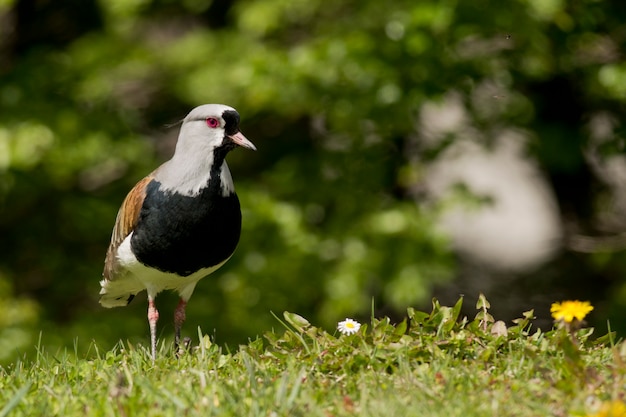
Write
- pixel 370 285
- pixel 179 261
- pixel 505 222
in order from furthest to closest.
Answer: pixel 505 222 → pixel 370 285 → pixel 179 261

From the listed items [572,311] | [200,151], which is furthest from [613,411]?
[200,151]

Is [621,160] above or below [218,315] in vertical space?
above

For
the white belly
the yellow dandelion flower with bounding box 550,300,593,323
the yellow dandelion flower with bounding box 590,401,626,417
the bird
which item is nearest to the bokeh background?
the white belly

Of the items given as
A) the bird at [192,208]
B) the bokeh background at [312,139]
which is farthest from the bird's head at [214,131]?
the bokeh background at [312,139]

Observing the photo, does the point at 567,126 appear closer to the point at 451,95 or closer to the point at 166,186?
the point at 451,95

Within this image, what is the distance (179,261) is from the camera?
231 inches

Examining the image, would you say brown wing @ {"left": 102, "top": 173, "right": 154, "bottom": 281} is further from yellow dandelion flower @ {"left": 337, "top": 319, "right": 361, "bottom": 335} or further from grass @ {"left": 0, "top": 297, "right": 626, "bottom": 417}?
yellow dandelion flower @ {"left": 337, "top": 319, "right": 361, "bottom": 335}

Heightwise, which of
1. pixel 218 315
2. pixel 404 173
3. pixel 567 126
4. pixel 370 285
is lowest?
pixel 218 315

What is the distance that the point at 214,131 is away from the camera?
5.88 metres

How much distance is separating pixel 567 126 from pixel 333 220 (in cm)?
245

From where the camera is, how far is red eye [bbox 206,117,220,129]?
19.3 feet

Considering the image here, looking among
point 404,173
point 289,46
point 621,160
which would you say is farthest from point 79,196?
point 621,160

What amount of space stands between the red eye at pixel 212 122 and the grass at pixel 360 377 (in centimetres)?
126

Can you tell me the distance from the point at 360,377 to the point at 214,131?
6.33ft
